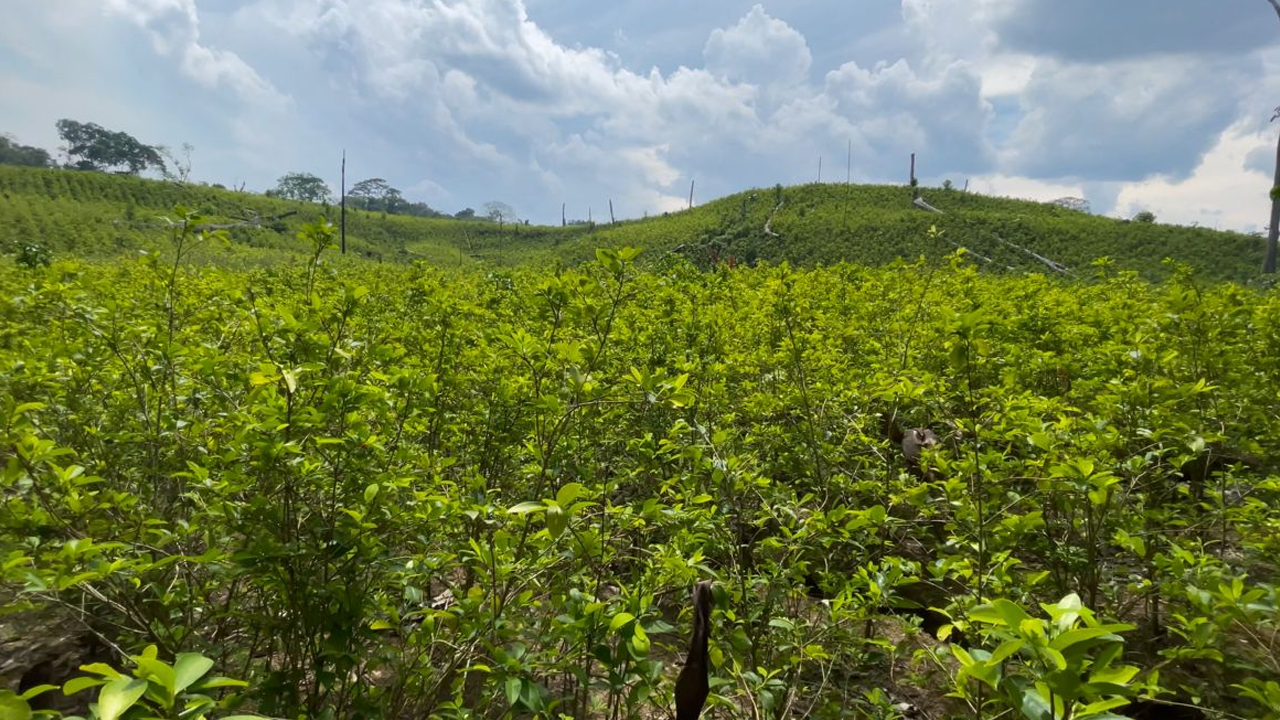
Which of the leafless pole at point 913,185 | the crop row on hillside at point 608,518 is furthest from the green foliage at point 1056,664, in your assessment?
the leafless pole at point 913,185

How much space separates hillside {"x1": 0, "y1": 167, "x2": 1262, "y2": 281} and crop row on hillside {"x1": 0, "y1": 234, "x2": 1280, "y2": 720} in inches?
505

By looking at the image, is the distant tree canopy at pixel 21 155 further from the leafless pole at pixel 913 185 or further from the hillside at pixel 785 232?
the leafless pole at pixel 913 185

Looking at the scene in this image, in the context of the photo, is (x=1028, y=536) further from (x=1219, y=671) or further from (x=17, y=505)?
(x=17, y=505)

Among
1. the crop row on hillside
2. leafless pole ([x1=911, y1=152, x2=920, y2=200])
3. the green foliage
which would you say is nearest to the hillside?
leafless pole ([x1=911, y1=152, x2=920, y2=200])

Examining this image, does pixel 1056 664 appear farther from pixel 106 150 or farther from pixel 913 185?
pixel 106 150

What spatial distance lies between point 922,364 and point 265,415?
13.7 ft

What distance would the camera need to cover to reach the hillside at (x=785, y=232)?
957 inches

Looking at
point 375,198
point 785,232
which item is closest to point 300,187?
point 375,198

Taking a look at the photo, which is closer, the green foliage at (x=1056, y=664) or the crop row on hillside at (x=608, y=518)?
the green foliage at (x=1056, y=664)

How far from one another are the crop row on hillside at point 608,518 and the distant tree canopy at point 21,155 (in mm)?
99774

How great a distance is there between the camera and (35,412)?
2914mm

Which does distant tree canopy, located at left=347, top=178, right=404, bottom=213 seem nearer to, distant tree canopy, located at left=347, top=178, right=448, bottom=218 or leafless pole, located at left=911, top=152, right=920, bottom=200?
distant tree canopy, located at left=347, top=178, right=448, bottom=218

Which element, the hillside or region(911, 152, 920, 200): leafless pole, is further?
region(911, 152, 920, 200): leafless pole

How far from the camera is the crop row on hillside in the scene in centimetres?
166
